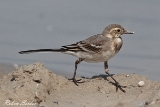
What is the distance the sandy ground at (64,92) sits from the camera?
32.3ft

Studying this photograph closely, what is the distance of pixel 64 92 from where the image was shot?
1091 cm

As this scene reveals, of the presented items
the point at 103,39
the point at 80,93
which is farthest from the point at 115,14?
the point at 80,93

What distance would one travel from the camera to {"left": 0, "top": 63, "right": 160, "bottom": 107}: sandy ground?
9859mm

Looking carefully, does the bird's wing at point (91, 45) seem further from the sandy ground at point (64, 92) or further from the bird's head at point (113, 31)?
the sandy ground at point (64, 92)

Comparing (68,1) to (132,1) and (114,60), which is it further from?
(114,60)

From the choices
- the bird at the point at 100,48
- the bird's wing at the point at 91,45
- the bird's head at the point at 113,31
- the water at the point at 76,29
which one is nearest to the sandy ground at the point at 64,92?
the bird at the point at 100,48

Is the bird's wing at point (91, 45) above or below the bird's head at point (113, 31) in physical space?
below

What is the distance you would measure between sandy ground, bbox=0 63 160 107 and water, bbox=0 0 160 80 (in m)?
3.27

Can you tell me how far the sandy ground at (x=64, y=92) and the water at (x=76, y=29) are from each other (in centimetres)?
327

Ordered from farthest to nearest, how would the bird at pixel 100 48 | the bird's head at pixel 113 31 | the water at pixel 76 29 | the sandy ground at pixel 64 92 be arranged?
the water at pixel 76 29 → the bird's head at pixel 113 31 → the bird at pixel 100 48 → the sandy ground at pixel 64 92

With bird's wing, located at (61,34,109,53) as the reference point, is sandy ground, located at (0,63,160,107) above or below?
below

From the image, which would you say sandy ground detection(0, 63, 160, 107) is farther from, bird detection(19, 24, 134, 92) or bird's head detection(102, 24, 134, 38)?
bird's head detection(102, 24, 134, 38)

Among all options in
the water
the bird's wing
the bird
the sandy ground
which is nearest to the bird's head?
the bird

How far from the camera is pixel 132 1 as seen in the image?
21.0 metres
